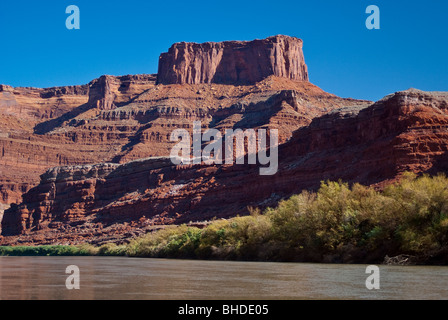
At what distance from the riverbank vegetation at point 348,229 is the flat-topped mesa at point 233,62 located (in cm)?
13088

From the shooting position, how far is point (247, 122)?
141000mm

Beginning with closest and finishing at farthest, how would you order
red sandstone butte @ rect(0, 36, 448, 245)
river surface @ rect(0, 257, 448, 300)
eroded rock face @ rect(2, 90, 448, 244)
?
river surface @ rect(0, 257, 448, 300)
eroded rock face @ rect(2, 90, 448, 244)
red sandstone butte @ rect(0, 36, 448, 245)

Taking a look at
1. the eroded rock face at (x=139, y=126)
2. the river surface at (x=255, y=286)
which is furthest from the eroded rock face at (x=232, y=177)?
the river surface at (x=255, y=286)

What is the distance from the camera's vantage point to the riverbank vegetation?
30.1 metres

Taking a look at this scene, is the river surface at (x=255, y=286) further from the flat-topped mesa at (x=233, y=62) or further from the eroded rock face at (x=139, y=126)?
the flat-topped mesa at (x=233, y=62)

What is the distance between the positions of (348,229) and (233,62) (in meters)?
151

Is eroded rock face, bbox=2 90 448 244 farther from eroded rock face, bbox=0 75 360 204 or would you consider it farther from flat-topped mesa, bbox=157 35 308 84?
flat-topped mesa, bbox=157 35 308 84

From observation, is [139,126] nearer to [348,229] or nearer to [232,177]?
[232,177]

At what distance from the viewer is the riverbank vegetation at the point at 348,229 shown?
98.6 ft

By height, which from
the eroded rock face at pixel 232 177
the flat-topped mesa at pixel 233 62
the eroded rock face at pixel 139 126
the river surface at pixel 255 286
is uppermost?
the flat-topped mesa at pixel 233 62

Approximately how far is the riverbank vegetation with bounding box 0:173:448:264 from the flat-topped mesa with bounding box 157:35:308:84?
13088cm

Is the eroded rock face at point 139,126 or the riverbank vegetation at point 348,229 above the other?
the eroded rock face at point 139,126

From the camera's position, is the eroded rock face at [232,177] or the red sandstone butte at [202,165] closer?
the eroded rock face at [232,177]

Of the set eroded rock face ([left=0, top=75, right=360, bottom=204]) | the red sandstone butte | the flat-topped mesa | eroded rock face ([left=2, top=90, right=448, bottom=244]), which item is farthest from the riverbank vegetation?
the flat-topped mesa
